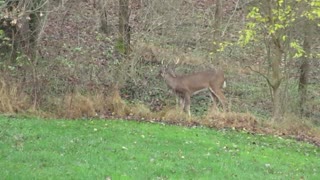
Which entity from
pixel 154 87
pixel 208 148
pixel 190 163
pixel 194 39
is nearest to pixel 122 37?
pixel 154 87

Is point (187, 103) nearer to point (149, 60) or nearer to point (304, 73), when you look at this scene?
point (149, 60)

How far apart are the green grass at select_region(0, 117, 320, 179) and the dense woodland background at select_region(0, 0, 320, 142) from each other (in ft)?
6.70

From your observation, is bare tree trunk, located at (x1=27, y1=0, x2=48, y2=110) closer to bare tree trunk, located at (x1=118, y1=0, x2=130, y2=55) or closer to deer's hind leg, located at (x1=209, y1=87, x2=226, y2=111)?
bare tree trunk, located at (x1=118, y1=0, x2=130, y2=55)

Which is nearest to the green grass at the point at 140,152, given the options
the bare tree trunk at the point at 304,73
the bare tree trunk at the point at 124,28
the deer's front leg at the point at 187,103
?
the deer's front leg at the point at 187,103

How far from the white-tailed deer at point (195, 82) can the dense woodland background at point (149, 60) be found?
1.64 feet

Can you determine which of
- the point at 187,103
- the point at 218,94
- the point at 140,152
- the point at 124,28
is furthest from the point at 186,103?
the point at 140,152

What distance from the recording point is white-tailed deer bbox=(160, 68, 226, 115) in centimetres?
1886

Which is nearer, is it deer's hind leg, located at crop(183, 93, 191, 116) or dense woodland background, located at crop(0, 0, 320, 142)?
dense woodland background, located at crop(0, 0, 320, 142)

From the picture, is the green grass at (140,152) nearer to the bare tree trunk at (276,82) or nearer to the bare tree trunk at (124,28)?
the bare tree trunk at (276,82)

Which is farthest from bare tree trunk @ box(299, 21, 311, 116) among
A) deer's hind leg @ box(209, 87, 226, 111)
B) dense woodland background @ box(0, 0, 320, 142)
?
deer's hind leg @ box(209, 87, 226, 111)

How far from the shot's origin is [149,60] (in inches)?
804

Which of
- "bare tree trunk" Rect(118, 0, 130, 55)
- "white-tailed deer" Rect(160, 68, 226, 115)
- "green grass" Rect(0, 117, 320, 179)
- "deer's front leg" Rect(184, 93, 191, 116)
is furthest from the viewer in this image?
Answer: "bare tree trunk" Rect(118, 0, 130, 55)

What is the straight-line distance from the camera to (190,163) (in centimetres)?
1093

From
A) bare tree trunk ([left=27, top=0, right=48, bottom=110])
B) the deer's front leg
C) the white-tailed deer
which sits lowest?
the deer's front leg
